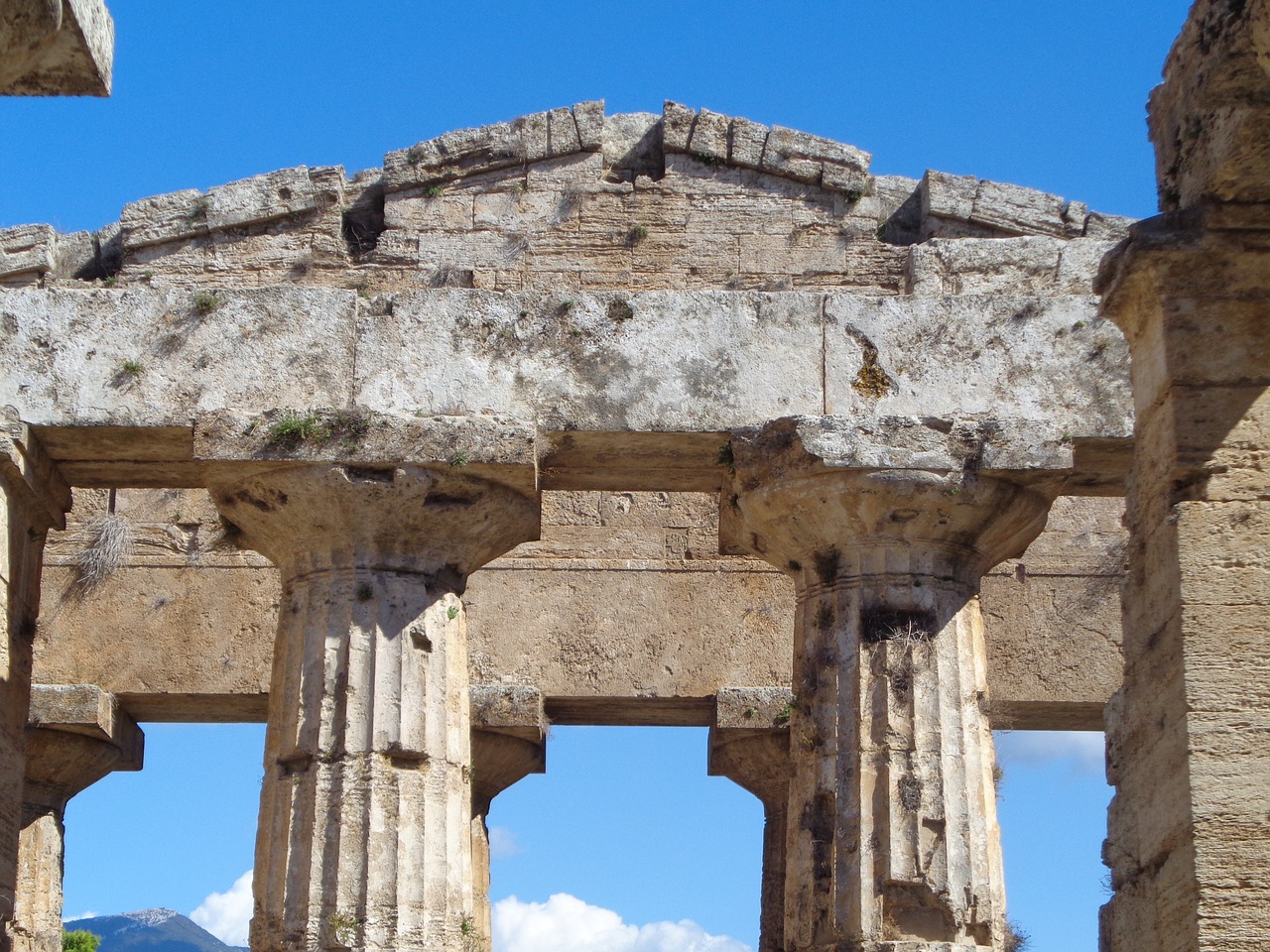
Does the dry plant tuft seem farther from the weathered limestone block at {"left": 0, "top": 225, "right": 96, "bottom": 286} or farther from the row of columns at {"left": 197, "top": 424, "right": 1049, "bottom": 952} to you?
the row of columns at {"left": 197, "top": 424, "right": 1049, "bottom": 952}

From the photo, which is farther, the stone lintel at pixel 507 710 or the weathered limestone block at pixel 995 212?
the weathered limestone block at pixel 995 212

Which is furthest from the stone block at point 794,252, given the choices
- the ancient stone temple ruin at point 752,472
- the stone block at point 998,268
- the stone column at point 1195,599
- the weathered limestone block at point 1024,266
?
the stone column at point 1195,599

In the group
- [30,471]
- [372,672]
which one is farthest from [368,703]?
[30,471]

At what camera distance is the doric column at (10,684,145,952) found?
1678 cm

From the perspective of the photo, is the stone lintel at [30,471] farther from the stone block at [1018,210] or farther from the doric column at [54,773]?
the stone block at [1018,210]

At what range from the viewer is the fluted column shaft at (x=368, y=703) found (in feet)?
38.2

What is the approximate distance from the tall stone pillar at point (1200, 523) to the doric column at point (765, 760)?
24.0 feet

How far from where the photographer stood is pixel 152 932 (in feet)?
583

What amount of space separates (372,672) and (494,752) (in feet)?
16.9

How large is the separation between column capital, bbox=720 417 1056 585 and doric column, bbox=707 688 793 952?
4.40 meters

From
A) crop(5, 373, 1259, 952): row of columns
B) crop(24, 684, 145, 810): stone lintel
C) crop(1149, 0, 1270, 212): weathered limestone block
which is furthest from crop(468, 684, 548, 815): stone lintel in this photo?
crop(1149, 0, 1270, 212): weathered limestone block

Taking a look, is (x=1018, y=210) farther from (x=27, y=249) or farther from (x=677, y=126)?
(x=27, y=249)

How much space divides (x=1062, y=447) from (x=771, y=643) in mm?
5486

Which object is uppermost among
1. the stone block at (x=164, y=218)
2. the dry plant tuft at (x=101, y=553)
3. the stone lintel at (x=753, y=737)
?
the stone block at (x=164, y=218)
